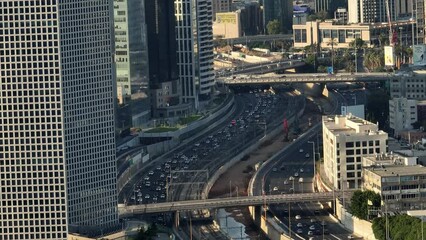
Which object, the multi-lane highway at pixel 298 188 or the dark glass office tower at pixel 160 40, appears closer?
the multi-lane highway at pixel 298 188

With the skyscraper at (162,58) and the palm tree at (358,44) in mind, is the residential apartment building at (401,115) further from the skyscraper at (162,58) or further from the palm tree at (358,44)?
the palm tree at (358,44)

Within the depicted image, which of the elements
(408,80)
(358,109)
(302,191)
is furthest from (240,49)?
(302,191)

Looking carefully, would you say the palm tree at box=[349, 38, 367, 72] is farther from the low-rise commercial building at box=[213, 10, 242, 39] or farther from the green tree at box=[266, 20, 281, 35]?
the low-rise commercial building at box=[213, 10, 242, 39]

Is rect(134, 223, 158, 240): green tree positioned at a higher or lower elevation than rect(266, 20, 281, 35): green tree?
lower

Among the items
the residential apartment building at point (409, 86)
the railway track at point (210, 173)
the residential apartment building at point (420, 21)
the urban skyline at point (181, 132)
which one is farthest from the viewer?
the residential apartment building at point (420, 21)

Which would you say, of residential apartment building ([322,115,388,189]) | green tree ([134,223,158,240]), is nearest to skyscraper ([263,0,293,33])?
residential apartment building ([322,115,388,189])

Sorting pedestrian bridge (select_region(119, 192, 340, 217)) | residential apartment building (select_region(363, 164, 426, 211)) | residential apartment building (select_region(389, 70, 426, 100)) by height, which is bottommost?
pedestrian bridge (select_region(119, 192, 340, 217))

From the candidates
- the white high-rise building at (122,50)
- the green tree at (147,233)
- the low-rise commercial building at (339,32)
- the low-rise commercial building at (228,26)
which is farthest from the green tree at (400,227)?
the low-rise commercial building at (228,26)
